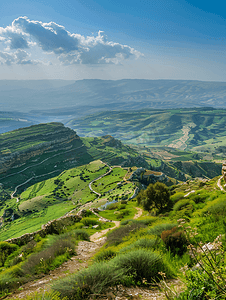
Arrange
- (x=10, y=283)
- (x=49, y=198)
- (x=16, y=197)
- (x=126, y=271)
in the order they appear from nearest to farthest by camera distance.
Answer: (x=126, y=271) < (x=10, y=283) < (x=49, y=198) < (x=16, y=197)

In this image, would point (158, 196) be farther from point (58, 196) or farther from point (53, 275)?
point (58, 196)

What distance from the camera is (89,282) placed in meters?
5.03

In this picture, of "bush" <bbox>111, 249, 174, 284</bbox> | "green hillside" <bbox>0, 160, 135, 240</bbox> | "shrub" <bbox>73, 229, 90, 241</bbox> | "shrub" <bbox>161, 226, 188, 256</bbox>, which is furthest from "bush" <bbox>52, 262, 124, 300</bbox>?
"green hillside" <bbox>0, 160, 135, 240</bbox>

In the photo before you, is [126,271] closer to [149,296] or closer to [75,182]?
[149,296]

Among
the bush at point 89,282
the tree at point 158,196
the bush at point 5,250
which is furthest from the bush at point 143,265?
the tree at point 158,196

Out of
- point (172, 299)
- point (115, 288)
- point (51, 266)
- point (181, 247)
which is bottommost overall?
point (51, 266)

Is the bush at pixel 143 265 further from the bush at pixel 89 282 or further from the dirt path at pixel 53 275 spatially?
the dirt path at pixel 53 275

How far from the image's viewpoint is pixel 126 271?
17.7ft

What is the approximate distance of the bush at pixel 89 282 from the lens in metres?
4.78

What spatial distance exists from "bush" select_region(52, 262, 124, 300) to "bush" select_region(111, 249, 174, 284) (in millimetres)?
349

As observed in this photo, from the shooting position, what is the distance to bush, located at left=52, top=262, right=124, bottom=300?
4.78 metres

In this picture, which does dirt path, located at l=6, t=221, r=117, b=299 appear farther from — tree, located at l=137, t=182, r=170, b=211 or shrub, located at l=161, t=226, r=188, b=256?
tree, located at l=137, t=182, r=170, b=211

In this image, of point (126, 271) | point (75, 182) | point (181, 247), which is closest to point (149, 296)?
point (126, 271)

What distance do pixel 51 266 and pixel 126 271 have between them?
17.5 ft
